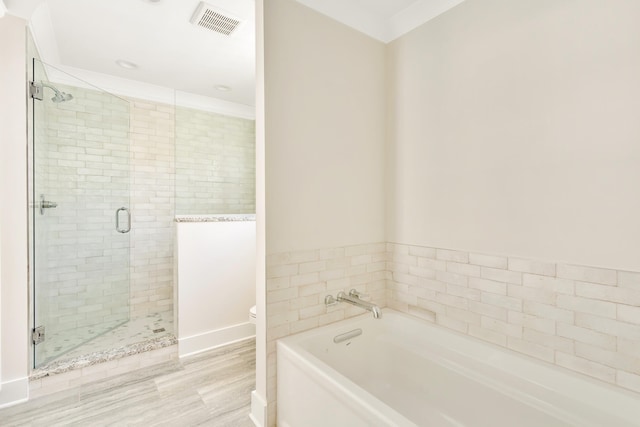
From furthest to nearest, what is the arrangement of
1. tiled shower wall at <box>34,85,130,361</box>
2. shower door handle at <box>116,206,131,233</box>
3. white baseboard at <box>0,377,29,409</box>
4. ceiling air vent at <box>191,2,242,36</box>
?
shower door handle at <box>116,206,131,233</box> < tiled shower wall at <box>34,85,130,361</box> < ceiling air vent at <box>191,2,242,36</box> < white baseboard at <box>0,377,29,409</box>

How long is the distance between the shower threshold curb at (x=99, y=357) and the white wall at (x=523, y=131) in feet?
7.48

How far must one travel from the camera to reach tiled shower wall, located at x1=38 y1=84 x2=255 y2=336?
258 centimetres

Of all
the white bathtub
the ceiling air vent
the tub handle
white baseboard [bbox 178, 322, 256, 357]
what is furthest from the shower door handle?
the tub handle

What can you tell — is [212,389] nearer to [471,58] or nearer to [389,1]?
[471,58]

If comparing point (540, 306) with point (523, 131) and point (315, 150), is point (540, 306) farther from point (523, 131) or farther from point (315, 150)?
point (315, 150)

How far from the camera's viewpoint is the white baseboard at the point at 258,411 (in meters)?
1.68

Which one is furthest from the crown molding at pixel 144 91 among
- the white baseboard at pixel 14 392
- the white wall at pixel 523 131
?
the white wall at pixel 523 131

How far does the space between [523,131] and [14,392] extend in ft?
11.2

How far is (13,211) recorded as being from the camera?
1956 mm

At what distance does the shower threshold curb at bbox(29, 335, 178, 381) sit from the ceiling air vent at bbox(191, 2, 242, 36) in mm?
2618

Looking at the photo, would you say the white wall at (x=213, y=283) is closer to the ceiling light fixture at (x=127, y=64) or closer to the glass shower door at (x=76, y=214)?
the glass shower door at (x=76, y=214)

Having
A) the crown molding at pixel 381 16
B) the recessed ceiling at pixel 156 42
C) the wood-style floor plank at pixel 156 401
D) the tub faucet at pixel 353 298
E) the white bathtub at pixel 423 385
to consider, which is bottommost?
the wood-style floor plank at pixel 156 401

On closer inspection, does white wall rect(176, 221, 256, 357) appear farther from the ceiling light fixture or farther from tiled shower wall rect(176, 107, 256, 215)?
the ceiling light fixture

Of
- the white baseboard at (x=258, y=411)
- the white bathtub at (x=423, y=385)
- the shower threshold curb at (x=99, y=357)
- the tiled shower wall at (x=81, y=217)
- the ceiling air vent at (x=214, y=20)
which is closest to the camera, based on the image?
the white bathtub at (x=423, y=385)
